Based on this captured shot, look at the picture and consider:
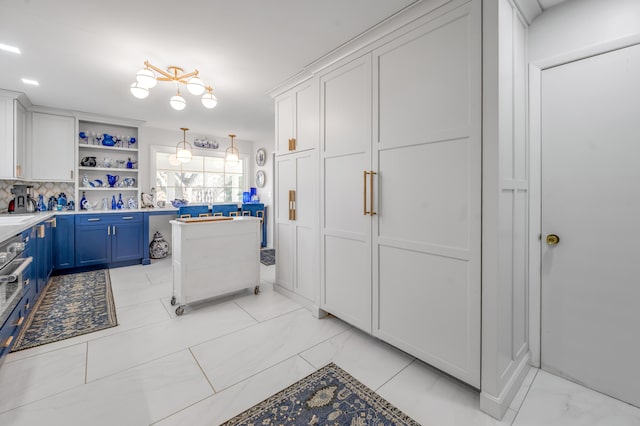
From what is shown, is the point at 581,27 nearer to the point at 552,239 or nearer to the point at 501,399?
the point at 552,239

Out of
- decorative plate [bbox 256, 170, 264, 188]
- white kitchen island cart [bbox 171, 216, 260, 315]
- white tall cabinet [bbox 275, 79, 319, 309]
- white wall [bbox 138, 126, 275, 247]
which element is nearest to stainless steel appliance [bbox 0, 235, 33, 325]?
white kitchen island cart [bbox 171, 216, 260, 315]

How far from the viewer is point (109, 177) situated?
5160 mm

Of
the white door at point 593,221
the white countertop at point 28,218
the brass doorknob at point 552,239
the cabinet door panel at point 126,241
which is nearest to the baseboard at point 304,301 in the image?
the white door at point 593,221

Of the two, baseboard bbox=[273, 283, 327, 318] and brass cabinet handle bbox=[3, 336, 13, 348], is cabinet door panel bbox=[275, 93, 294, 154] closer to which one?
baseboard bbox=[273, 283, 327, 318]

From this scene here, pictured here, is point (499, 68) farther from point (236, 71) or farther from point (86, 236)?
point (86, 236)

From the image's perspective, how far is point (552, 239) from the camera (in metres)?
1.99

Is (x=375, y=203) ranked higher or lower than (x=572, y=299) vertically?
higher

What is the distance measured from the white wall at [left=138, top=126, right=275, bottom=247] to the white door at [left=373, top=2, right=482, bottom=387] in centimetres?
469

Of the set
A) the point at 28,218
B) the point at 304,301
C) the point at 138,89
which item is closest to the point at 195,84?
the point at 138,89

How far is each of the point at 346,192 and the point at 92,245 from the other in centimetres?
445

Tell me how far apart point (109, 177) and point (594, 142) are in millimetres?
6548

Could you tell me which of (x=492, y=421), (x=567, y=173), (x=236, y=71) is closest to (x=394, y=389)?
(x=492, y=421)

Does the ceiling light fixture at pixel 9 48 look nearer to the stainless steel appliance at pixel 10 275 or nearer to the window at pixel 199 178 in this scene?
the stainless steel appliance at pixel 10 275

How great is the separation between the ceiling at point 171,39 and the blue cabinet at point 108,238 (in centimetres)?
191
